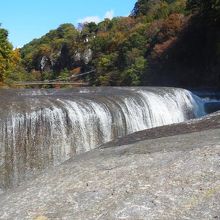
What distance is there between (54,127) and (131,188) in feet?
27.1

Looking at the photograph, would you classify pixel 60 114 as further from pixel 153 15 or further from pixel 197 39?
pixel 153 15

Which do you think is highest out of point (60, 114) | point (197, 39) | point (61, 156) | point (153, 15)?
point (153, 15)

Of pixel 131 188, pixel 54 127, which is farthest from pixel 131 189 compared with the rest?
pixel 54 127

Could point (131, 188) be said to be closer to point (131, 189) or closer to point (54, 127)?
point (131, 189)

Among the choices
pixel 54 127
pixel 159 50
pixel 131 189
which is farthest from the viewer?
pixel 159 50

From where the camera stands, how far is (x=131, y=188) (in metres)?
8.85

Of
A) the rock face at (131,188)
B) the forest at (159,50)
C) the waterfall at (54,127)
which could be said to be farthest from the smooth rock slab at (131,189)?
the forest at (159,50)

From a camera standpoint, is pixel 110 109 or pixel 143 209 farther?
pixel 110 109

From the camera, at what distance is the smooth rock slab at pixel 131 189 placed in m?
8.16

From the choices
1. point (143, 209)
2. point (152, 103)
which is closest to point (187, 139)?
point (143, 209)

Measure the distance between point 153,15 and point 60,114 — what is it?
2353 inches

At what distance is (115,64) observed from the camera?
6994 cm

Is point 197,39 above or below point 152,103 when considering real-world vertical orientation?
above

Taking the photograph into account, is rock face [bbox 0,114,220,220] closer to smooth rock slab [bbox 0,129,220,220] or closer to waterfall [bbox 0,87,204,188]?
smooth rock slab [bbox 0,129,220,220]
